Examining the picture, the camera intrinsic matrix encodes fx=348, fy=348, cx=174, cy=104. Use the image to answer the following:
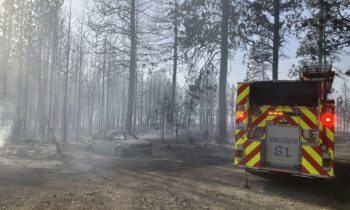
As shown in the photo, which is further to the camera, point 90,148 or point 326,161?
point 90,148

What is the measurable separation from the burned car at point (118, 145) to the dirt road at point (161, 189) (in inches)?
199

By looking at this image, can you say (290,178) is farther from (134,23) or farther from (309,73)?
(134,23)

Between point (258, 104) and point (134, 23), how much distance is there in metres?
17.9

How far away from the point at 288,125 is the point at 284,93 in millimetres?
945

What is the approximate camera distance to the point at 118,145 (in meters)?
17.7

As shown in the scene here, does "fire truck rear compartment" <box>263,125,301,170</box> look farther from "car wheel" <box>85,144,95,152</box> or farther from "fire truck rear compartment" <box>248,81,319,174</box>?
"car wheel" <box>85,144,95,152</box>

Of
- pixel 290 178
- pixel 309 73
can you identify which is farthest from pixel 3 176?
pixel 309 73

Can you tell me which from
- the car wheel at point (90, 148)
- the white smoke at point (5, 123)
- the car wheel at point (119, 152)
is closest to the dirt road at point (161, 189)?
the car wheel at point (119, 152)

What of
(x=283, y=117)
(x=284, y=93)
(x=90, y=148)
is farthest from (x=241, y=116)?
(x=90, y=148)

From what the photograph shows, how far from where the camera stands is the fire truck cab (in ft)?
27.4

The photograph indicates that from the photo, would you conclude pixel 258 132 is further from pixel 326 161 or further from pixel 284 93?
pixel 326 161

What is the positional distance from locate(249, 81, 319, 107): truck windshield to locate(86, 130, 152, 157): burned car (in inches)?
356

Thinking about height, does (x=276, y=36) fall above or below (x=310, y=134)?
above

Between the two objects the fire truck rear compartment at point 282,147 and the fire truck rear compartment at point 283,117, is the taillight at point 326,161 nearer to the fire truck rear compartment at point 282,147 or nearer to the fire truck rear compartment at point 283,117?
the fire truck rear compartment at point 283,117
